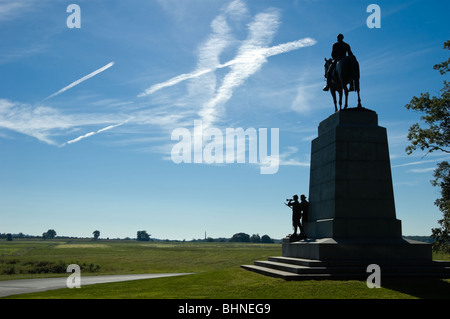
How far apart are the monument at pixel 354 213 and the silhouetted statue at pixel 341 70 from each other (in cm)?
155

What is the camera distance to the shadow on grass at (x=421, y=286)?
13.6m

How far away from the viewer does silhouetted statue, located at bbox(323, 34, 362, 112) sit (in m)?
22.1

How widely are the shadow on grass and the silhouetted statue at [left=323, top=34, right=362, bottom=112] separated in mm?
9510

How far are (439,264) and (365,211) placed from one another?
12.3 ft

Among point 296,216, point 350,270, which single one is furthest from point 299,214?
point 350,270

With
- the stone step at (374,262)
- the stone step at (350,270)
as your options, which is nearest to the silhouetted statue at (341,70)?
the stone step at (374,262)

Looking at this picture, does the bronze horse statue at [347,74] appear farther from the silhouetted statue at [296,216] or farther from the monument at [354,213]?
the silhouetted statue at [296,216]

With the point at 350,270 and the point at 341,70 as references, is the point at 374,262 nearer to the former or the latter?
the point at 350,270

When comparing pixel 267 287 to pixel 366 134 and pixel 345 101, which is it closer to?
pixel 366 134

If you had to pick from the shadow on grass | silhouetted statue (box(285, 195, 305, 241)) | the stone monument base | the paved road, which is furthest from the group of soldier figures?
the paved road
